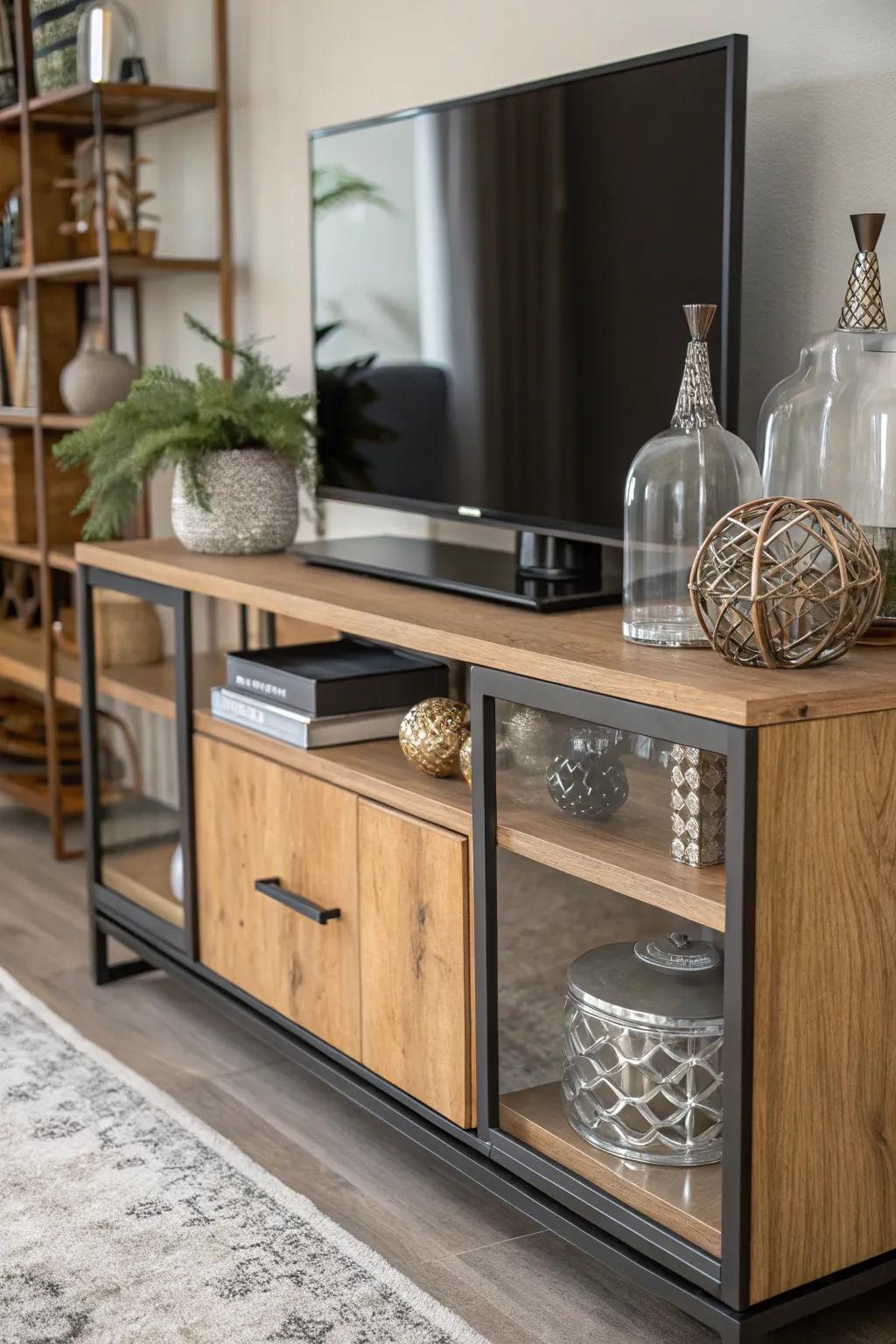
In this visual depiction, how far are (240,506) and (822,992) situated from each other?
1.36 m

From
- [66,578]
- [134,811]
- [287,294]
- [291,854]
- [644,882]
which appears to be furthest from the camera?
[66,578]

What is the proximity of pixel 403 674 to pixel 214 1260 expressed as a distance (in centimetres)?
81

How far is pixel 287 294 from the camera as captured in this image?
305 cm

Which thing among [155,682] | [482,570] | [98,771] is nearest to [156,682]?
[155,682]

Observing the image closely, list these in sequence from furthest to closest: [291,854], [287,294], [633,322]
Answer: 1. [287,294]
2. [291,854]
3. [633,322]

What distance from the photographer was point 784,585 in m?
1.41

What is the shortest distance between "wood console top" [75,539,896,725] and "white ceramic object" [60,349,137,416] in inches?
31.3

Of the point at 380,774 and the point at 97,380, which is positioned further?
the point at 97,380

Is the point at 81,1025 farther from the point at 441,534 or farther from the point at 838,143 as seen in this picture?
the point at 838,143

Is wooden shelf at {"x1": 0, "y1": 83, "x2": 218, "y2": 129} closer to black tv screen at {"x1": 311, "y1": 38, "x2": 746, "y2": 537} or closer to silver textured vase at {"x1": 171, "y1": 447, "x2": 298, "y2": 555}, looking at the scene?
black tv screen at {"x1": 311, "y1": 38, "x2": 746, "y2": 537}

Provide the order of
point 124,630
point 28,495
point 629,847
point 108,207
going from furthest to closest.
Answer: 1. point 28,495
2. point 108,207
3. point 124,630
4. point 629,847

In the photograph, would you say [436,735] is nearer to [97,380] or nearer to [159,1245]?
[159,1245]

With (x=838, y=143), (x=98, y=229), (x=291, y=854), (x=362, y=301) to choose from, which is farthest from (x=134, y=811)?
(x=838, y=143)

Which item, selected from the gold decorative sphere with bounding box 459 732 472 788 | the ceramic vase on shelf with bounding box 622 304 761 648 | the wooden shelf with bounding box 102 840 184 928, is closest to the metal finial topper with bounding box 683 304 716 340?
the ceramic vase on shelf with bounding box 622 304 761 648
